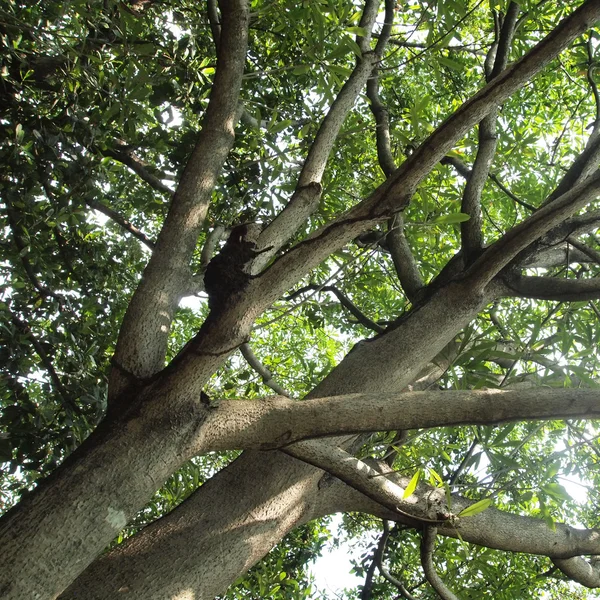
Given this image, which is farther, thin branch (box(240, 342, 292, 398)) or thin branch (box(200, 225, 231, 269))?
thin branch (box(240, 342, 292, 398))

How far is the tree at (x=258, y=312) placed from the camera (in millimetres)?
1624

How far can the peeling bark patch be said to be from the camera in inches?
56.3

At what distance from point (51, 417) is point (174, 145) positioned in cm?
182

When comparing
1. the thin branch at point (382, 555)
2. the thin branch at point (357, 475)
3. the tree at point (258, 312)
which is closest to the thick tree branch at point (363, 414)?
the tree at point (258, 312)

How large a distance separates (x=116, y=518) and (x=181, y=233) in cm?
97

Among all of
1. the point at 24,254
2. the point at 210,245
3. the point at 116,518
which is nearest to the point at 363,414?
the point at 116,518

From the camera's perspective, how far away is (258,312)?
5.62ft

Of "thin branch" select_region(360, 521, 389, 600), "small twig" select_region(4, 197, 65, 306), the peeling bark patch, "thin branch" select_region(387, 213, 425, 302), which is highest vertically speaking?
"thin branch" select_region(387, 213, 425, 302)

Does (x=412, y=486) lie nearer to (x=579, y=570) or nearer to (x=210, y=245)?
(x=210, y=245)

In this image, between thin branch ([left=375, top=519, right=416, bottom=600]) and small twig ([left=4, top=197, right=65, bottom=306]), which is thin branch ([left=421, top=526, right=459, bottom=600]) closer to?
thin branch ([left=375, top=519, right=416, bottom=600])

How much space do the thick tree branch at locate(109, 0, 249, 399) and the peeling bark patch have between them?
377 millimetres

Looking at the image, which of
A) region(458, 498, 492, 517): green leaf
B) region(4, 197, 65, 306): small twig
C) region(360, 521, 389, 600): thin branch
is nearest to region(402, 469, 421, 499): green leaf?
region(458, 498, 492, 517): green leaf

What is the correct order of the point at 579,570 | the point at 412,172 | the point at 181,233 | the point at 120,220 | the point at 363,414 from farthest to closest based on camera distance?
1. the point at 120,220
2. the point at 579,570
3. the point at 181,233
4. the point at 412,172
5. the point at 363,414

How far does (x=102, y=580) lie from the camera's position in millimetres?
1737
